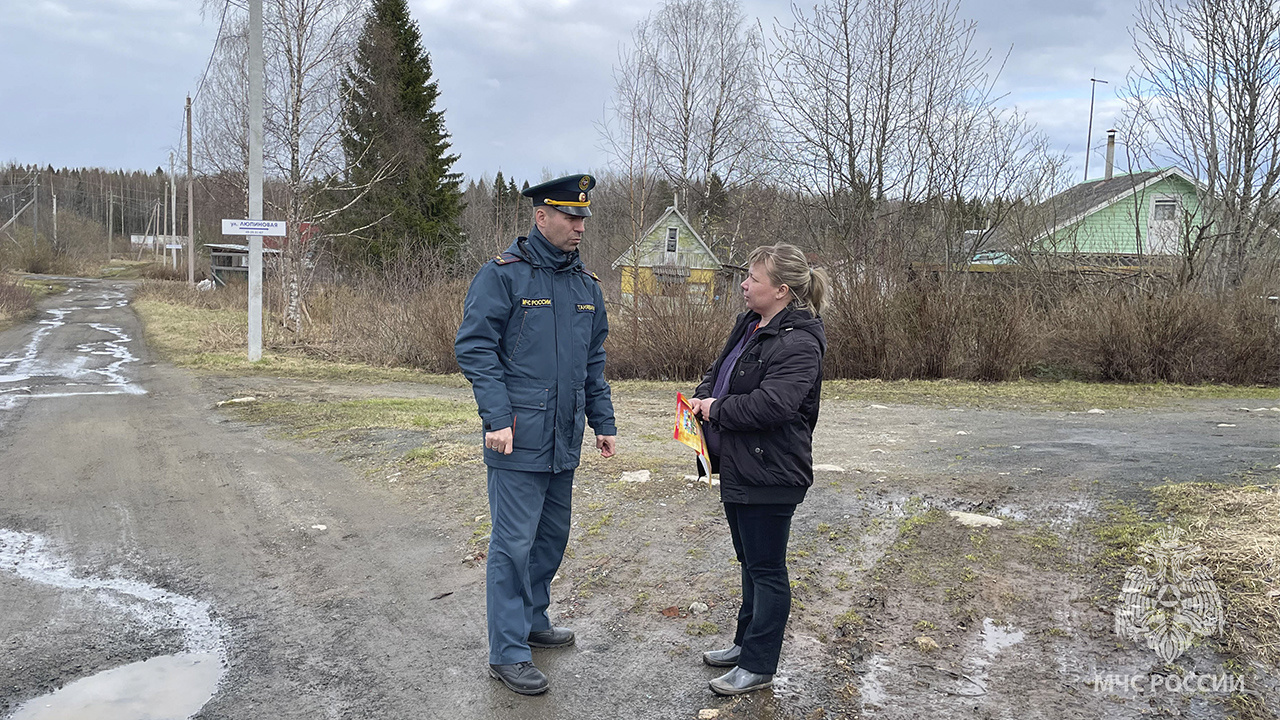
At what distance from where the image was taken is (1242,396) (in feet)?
44.7

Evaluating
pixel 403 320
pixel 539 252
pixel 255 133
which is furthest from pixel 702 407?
pixel 255 133

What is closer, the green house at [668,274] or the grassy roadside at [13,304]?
the green house at [668,274]

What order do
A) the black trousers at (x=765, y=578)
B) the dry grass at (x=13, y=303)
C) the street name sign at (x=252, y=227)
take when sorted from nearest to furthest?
the black trousers at (x=765, y=578) → the street name sign at (x=252, y=227) → the dry grass at (x=13, y=303)

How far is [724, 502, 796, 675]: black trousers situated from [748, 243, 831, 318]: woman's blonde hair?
82 cm

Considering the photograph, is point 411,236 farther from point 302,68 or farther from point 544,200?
point 544,200

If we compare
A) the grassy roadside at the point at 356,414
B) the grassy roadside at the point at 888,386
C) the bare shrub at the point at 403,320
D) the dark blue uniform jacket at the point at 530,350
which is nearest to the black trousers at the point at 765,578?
the dark blue uniform jacket at the point at 530,350

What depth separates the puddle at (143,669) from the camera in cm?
341

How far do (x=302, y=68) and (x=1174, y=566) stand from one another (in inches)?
868

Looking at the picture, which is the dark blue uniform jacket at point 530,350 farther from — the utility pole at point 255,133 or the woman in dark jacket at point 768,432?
the utility pole at point 255,133

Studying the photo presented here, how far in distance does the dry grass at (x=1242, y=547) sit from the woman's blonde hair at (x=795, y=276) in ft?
7.90

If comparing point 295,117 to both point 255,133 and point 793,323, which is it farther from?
point 793,323

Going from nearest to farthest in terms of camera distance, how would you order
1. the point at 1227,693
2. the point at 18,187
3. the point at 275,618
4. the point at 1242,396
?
the point at 1227,693
the point at 275,618
the point at 1242,396
the point at 18,187

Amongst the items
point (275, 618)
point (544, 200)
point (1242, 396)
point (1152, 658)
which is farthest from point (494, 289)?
point (1242, 396)

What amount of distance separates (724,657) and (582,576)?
134 cm
